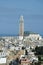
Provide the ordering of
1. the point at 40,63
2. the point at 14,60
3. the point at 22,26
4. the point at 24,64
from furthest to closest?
the point at 22,26 < the point at 14,60 < the point at 24,64 < the point at 40,63

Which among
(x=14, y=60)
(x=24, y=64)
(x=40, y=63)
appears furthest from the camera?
(x=14, y=60)

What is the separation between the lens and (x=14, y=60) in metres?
30.8

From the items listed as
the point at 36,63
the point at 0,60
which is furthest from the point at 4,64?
the point at 36,63

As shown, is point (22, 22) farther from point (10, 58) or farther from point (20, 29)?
point (10, 58)

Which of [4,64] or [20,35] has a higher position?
[20,35]

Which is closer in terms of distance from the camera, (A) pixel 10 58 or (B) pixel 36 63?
(B) pixel 36 63

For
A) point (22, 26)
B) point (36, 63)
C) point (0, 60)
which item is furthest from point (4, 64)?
point (22, 26)

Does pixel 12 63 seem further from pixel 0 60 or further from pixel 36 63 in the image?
pixel 36 63

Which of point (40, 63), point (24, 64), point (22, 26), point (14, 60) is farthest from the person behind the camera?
point (22, 26)

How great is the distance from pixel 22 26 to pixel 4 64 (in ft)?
182

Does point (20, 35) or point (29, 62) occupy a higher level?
point (20, 35)

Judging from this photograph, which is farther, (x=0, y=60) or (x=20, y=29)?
(x=20, y=29)

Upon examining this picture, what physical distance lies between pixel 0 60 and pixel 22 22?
55.5 metres

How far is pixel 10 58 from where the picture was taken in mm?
31156
